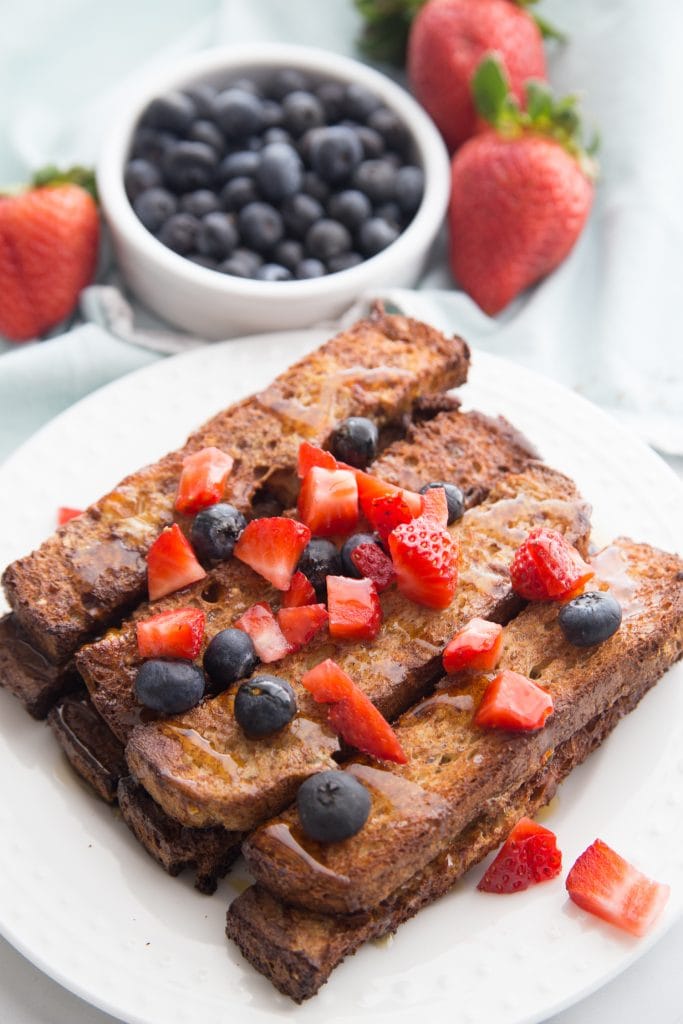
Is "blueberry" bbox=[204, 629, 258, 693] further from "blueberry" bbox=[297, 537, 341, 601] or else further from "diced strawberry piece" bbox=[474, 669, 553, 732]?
"diced strawberry piece" bbox=[474, 669, 553, 732]

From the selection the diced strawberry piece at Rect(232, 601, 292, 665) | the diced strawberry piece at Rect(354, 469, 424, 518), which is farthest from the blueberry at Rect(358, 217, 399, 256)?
the diced strawberry piece at Rect(232, 601, 292, 665)

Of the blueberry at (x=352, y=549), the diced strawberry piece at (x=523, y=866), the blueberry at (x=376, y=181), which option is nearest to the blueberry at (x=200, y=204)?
the blueberry at (x=376, y=181)

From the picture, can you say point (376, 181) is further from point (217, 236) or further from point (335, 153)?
point (217, 236)

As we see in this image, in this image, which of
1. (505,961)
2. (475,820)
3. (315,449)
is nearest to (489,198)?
(315,449)

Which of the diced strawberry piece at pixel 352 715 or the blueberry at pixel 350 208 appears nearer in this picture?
the diced strawberry piece at pixel 352 715

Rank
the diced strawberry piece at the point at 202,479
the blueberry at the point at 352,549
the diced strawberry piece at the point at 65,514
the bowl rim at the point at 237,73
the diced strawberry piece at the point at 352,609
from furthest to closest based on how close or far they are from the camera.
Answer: the bowl rim at the point at 237,73, the diced strawberry piece at the point at 65,514, the diced strawberry piece at the point at 202,479, the blueberry at the point at 352,549, the diced strawberry piece at the point at 352,609

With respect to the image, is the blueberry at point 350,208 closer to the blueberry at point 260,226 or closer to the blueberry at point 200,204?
the blueberry at point 260,226

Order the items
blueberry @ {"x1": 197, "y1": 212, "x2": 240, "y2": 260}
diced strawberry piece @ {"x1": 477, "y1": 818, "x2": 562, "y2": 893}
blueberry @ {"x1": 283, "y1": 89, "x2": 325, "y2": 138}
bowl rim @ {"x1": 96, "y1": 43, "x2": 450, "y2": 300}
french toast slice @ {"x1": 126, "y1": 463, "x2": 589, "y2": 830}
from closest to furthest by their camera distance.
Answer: french toast slice @ {"x1": 126, "y1": 463, "x2": 589, "y2": 830}, diced strawberry piece @ {"x1": 477, "y1": 818, "x2": 562, "y2": 893}, bowl rim @ {"x1": 96, "y1": 43, "x2": 450, "y2": 300}, blueberry @ {"x1": 197, "y1": 212, "x2": 240, "y2": 260}, blueberry @ {"x1": 283, "y1": 89, "x2": 325, "y2": 138}
